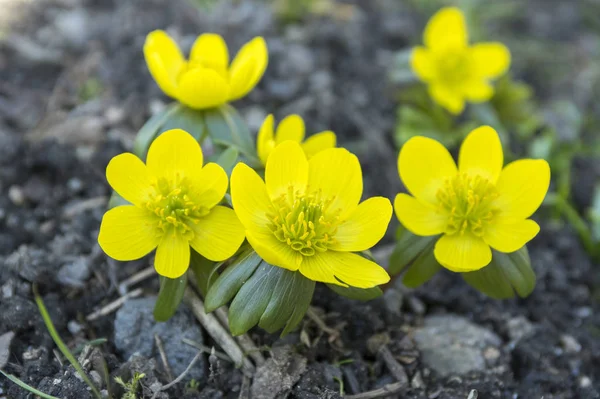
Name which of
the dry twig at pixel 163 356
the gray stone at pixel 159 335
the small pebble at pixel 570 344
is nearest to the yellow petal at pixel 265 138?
the gray stone at pixel 159 335

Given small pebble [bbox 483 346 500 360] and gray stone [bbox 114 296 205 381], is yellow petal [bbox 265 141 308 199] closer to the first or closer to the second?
gray stone [bbox 114 296 205 381]

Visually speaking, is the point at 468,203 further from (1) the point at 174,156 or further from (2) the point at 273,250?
(1) the point at 174,156

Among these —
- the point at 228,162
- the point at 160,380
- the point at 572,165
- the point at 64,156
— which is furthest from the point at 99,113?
the point at 572,165

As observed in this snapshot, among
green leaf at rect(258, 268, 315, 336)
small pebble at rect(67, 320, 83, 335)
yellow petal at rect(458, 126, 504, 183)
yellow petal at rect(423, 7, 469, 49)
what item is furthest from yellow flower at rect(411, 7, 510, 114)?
small pebble at rect(67, 320, 83, 335)

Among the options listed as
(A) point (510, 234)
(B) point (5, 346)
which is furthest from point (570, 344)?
(B) point (5, 346)

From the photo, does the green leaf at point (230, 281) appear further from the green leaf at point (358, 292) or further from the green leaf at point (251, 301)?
the green leaf at point (358, 292)
